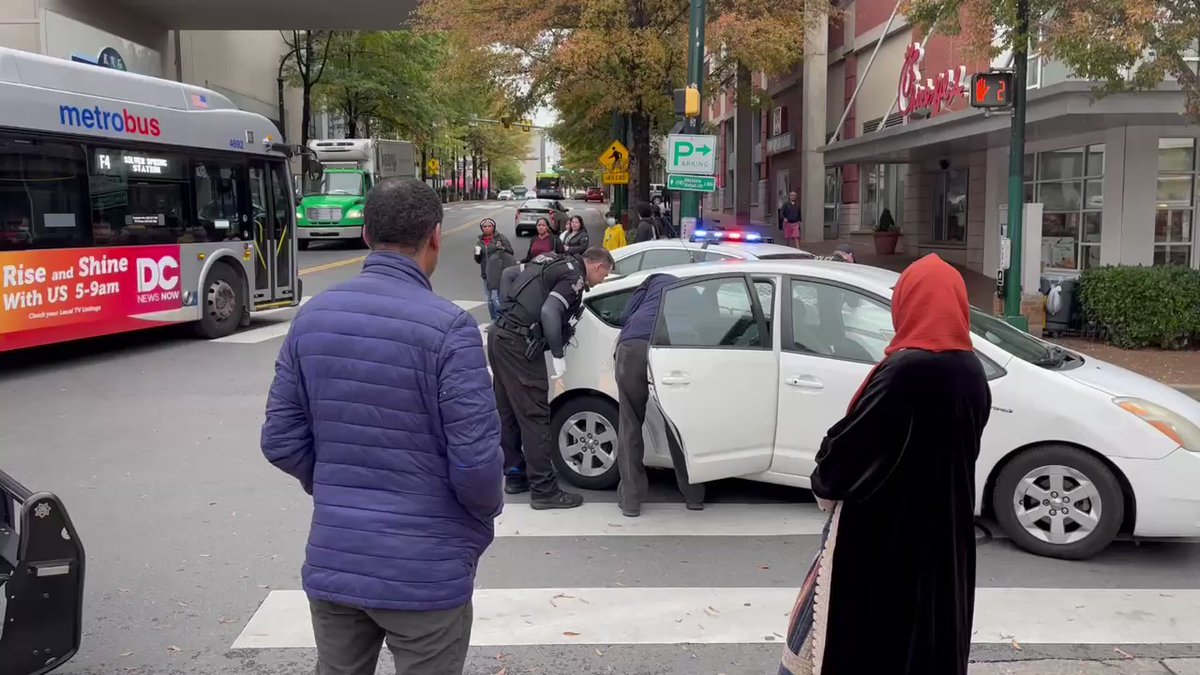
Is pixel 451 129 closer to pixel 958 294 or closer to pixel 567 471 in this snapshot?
pixel 567 471

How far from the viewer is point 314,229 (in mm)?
29359

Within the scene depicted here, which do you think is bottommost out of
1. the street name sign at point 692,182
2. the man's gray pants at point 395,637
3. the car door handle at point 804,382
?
the man's gray pants at point 395,637

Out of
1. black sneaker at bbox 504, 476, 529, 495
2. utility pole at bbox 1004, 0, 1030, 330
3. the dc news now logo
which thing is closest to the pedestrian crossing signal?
utility pole at bbox 1004, 0, 1030, 330

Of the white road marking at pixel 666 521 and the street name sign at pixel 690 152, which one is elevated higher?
the street name sign at pixel 690 152

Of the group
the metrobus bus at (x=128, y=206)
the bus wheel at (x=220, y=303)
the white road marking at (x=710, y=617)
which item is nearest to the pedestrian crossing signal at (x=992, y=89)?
the white road marking at (x=710, y=617)

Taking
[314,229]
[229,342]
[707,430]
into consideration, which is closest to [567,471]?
[707,430]

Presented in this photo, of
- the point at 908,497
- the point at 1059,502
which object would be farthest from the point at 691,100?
the point at 908,497

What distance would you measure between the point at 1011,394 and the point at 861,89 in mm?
26042

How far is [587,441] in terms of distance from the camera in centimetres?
678

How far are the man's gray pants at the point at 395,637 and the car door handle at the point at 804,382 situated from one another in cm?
355

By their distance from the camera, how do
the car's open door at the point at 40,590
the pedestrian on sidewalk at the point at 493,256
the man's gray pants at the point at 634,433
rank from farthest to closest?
the pedestrian on sidewalk at the point at 493,256
the man's gray pants at the point at 634,433
the car's open door at the point at 40,590

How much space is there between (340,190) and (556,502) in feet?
83.1

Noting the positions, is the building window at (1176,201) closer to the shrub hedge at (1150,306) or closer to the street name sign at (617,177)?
the shrub hedge at (1150,306)

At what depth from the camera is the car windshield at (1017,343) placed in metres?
5.79
